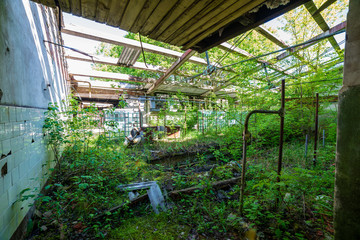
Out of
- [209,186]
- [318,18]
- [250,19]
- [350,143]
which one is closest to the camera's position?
[350,143]

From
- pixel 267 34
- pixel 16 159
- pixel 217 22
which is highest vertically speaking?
pixel 267 34

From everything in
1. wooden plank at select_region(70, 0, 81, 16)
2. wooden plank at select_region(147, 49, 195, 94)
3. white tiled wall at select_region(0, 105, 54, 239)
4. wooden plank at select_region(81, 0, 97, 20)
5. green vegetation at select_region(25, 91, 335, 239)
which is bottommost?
green vegetation at select_region(25, 91, 335, 239)

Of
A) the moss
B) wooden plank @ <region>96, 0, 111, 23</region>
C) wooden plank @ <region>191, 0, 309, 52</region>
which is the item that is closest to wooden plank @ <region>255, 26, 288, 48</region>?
wooden plank @ <region>191, 0, 309, 52</region>

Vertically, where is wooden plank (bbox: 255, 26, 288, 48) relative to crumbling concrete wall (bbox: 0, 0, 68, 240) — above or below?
above

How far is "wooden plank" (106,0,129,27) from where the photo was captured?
1.63 meters

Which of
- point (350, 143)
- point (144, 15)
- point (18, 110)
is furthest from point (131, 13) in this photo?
point (350, 143)

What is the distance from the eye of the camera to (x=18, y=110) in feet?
5.81

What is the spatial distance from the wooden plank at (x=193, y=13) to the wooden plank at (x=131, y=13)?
1.48 feet

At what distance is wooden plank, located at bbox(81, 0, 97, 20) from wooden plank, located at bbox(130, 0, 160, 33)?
47 centimetres

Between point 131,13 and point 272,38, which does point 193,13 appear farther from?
point 272,38

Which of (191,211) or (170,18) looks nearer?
(170,18)

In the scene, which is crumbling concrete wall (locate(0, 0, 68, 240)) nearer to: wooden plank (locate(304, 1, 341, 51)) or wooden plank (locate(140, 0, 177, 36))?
wooden plank (locate(140, 0, 177, 36))

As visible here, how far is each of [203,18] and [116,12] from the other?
108cm

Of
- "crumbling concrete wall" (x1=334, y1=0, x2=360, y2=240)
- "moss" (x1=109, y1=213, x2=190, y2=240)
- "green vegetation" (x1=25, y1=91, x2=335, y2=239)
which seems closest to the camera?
"crumbling concrete wall" (x1=334, y1=0, x2=360, y2=240)
